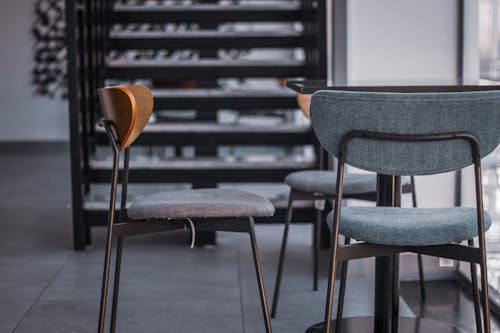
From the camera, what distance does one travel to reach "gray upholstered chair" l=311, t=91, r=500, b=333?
7.80ft

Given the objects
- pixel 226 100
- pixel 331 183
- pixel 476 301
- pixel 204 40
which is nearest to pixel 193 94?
pixel 226 100

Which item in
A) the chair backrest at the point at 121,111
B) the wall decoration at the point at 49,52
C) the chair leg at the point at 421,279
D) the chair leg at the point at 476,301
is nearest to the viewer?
the chair leg at the point at 476,301

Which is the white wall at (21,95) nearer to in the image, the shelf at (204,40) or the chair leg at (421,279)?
the shelf at (204,40)

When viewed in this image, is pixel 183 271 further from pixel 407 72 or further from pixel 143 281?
pixel 407 72

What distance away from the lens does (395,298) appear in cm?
315

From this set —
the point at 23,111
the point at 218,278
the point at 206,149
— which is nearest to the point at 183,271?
the point at 218,278

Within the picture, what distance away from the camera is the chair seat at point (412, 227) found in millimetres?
2459

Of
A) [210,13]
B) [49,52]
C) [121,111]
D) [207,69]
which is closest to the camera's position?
[121,111]

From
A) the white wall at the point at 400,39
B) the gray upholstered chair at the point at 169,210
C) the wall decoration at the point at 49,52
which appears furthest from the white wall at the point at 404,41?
the wall decoration at the point at 49,52

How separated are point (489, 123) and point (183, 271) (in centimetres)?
248

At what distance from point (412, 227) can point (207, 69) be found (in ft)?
11.2

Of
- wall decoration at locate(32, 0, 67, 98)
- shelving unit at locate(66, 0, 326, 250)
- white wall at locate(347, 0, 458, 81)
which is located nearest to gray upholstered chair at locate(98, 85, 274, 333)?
white wall at locate(347, 0, 458, 81)

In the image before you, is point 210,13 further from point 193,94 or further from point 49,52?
point 49,52

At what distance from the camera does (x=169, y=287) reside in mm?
4203
